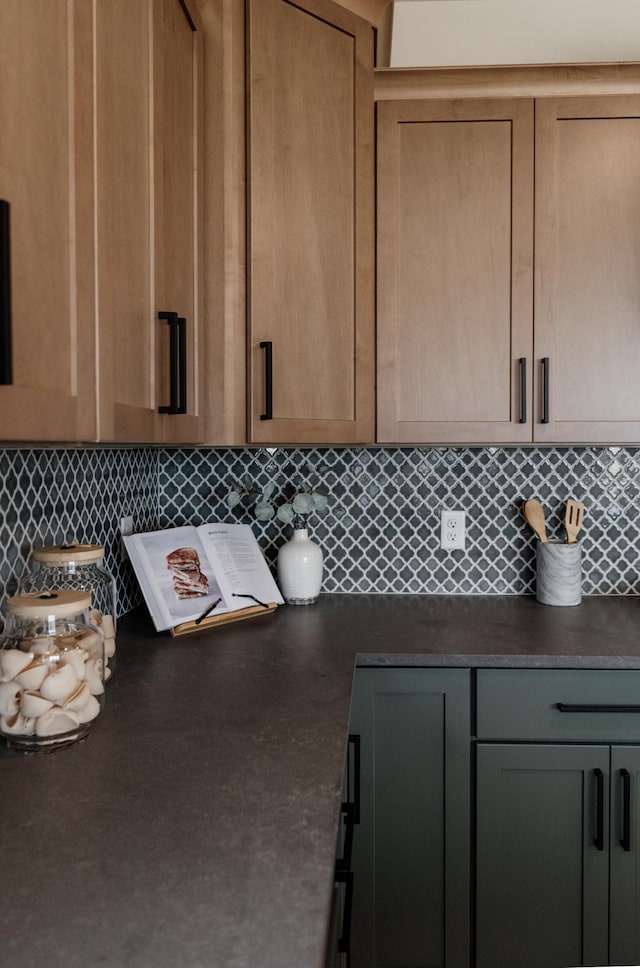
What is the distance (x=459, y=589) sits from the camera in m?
2.28

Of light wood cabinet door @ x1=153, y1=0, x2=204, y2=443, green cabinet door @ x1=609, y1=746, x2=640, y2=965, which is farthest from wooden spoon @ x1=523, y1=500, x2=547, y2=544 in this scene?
light wood cabinet door @ x1=153, y1=0, x2=204, y2=443

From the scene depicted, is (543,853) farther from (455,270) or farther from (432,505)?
(455,270)

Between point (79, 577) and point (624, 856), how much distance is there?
4.41 ft

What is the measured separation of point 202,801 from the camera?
0.96 meters

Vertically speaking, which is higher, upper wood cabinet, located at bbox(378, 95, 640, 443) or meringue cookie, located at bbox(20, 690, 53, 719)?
upper wood cabinet, located at bbox(378, 95, 640, 443)

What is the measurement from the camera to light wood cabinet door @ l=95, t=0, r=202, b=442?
3.69ft

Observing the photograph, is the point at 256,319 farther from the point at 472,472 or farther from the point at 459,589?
the point at 459,589

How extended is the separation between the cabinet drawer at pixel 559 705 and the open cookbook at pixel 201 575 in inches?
26.0

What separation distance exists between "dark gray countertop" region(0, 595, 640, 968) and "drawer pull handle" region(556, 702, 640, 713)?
0.31 feet

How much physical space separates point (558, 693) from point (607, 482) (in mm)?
834

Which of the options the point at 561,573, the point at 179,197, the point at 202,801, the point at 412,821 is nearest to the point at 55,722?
the point at 202,801

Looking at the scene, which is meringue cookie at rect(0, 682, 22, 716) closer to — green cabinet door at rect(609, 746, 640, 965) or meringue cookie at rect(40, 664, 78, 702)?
meringue cookie at rect(40, 664, 78, 702)

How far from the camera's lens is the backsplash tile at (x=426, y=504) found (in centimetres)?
225

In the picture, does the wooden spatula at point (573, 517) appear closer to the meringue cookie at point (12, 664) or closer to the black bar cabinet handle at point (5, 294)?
the meringue cookie at point (12, 664)
